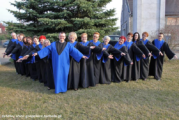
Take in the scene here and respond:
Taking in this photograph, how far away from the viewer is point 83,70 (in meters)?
4.82


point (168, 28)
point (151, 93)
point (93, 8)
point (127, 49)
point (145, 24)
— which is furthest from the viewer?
point (145, 24)

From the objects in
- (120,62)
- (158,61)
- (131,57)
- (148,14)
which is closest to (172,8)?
(148,14)

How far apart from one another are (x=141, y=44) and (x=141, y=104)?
2.80 m

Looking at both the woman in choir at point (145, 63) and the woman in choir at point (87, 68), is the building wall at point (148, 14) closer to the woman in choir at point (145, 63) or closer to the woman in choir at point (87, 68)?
the woman in choir at point (145, 63)

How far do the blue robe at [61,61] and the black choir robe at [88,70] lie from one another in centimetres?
42

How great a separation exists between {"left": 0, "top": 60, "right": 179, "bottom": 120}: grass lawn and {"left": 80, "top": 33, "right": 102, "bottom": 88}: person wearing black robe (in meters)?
0.25

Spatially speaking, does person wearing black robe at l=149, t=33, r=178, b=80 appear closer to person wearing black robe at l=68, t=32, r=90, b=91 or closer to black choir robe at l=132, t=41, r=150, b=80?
black choir robe at l=132, t=41, r=150, b=80

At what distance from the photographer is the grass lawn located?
3.29m

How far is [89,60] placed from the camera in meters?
4.95

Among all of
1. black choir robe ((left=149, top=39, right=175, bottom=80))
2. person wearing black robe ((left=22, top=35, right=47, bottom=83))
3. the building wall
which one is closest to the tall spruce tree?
person wearing black robe ((left=22, top=35, right=47, bottom=83))

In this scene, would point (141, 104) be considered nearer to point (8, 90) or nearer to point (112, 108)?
point (112, 108)

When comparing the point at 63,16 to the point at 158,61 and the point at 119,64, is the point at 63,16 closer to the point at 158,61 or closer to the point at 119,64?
the point at 119,64

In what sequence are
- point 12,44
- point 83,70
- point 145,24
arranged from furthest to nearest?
point 145,24, point 12,44, point 83,70

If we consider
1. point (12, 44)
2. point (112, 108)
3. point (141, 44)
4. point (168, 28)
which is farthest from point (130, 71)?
point (168, 28)
